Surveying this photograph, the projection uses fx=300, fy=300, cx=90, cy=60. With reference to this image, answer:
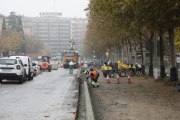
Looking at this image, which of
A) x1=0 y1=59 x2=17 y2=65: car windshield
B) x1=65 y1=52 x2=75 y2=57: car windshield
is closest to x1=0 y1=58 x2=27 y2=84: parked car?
x1=0 y1=59 x2=17 y2=65: car windshield

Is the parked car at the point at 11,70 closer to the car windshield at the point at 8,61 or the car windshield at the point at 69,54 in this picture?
the car windshield at the point at 8,61

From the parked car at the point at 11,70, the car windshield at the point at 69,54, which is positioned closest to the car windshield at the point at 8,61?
the parked car at the point at 11,70

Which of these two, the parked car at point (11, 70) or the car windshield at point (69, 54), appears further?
the car windshield at point (69, 54)

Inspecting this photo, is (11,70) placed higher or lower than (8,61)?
lower

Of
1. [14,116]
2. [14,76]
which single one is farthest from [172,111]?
[14,76]

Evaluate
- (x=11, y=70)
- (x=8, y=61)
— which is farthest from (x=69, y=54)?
(x=11, y=70)

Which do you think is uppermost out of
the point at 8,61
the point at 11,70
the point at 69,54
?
the point at 69,54

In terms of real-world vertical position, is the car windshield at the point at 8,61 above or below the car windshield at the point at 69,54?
below

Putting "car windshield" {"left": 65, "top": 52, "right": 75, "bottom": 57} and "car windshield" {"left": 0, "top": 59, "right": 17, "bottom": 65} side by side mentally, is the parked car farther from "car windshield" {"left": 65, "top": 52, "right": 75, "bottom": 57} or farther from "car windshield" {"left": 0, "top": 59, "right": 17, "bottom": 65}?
"car windshield" {"left": 65, "top": 52, "right": 75, "bottom": 57}

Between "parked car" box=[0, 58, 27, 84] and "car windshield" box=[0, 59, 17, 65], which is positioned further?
"car windshield" box=[0, 59, 17, 65]

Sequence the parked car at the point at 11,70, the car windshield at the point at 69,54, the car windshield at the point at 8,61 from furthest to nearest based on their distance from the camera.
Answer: the car windshield at the point at 69,54 < the car windshield at the point at 8,61 < the parked car at the point at 11,70

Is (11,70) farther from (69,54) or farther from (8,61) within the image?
(69,54)

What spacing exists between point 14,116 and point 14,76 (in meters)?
11.9

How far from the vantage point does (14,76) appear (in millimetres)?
19828
